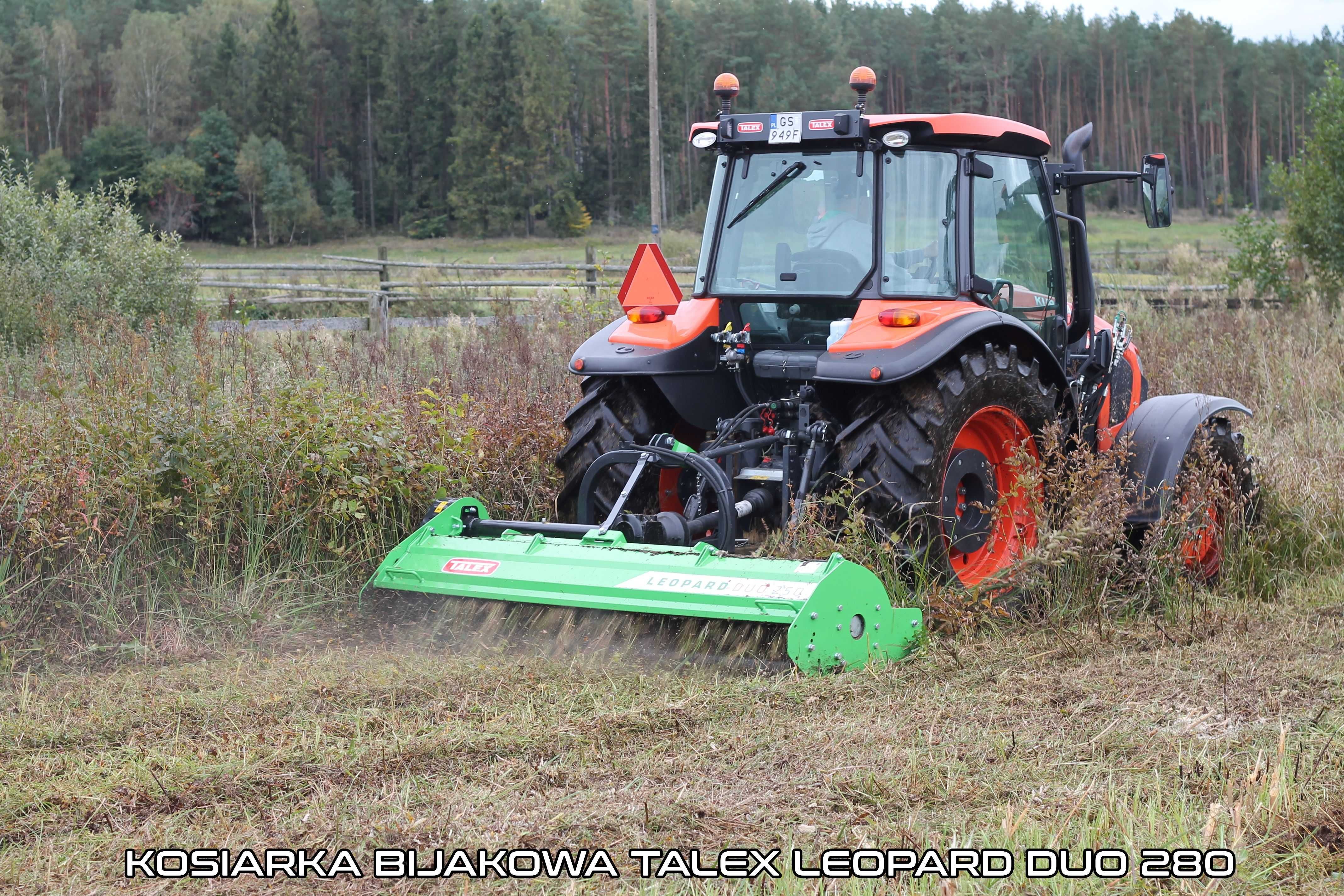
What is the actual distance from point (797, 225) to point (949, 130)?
0.78 metres

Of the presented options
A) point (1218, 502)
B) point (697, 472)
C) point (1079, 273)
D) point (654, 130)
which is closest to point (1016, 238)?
point (1079, 273)

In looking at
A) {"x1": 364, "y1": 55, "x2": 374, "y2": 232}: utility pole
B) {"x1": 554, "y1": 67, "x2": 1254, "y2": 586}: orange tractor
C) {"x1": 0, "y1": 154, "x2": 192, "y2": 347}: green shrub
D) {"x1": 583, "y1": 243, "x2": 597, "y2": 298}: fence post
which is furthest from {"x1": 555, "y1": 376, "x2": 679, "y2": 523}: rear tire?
{"x1": 364, "y1": 55, "x2": 374, "y2": 232}: utility pole

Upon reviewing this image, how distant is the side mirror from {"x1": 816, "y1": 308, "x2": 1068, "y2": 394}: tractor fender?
96 centimetres

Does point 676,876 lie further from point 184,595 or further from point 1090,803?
point 184,595

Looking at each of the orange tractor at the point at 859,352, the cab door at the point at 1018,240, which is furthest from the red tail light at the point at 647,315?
the cab door at the point at 1018,240

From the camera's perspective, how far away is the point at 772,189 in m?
5.62

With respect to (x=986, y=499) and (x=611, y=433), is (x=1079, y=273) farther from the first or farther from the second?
(x=611, y=433)

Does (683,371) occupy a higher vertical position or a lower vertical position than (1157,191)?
lower

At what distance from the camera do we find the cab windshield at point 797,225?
5.36m

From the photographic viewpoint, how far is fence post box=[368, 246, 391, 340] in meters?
13.3

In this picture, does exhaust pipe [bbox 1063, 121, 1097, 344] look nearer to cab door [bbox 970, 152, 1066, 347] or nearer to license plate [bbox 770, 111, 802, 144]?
cab door [bbox 970, 152, 1066, 347]

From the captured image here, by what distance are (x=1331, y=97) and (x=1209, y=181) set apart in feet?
205

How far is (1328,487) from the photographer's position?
6883 millimetres

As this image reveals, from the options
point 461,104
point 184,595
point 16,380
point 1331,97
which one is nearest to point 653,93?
point 1331,97
